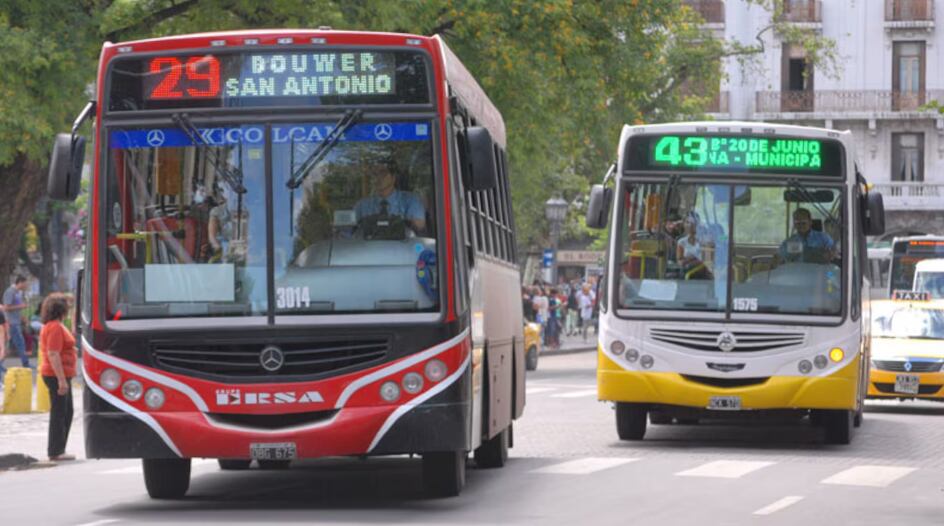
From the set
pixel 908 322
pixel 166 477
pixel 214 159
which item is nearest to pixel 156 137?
pixel 214 159

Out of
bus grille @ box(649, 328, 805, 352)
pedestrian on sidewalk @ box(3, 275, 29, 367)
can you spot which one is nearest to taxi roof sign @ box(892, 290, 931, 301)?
bus grille @ box(649, 328, 805, 352)

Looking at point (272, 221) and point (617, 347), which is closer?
point (272, 221)

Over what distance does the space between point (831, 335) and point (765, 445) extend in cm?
171

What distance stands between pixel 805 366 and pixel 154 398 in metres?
7.77

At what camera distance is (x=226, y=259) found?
12422 millimetres

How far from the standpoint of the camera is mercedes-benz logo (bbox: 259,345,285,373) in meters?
12.2

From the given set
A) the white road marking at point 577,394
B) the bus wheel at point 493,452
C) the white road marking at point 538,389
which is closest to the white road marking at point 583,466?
the bus wheel at point 493,452

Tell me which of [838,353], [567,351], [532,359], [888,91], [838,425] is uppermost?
[888,91]

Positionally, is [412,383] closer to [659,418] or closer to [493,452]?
[493,452]

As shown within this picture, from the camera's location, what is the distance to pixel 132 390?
12414 millimetres

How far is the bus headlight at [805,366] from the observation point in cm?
1831

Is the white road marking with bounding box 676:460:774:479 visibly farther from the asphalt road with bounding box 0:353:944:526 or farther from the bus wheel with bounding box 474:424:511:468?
the bus wheel with bounding box 474:424:511:468

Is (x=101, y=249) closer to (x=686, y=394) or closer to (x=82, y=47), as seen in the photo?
(x=686, y=394)

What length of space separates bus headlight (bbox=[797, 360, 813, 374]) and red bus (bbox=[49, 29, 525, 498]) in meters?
6.34
